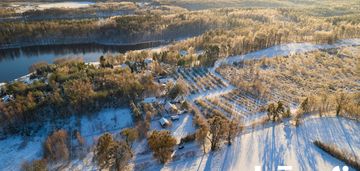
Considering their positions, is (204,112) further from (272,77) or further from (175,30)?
(175,30)

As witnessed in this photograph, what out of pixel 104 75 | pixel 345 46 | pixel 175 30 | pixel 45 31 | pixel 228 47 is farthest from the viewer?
pixel 175 30

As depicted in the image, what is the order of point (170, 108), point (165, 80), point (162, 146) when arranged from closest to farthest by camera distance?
point (162, 146)
point (170, 108)
point (165, 80)

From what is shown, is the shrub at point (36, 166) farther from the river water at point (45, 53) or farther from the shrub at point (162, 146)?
the river water at point (45, 53)

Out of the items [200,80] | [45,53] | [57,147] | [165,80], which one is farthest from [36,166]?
[45,53]

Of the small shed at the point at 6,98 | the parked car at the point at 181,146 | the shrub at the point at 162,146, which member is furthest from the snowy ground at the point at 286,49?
the small shed at the point at 6,98

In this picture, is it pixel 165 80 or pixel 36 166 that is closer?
pixel 36 166

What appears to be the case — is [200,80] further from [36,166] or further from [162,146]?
[36,166]

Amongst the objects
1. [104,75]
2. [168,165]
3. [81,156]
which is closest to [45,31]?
[104,75]
